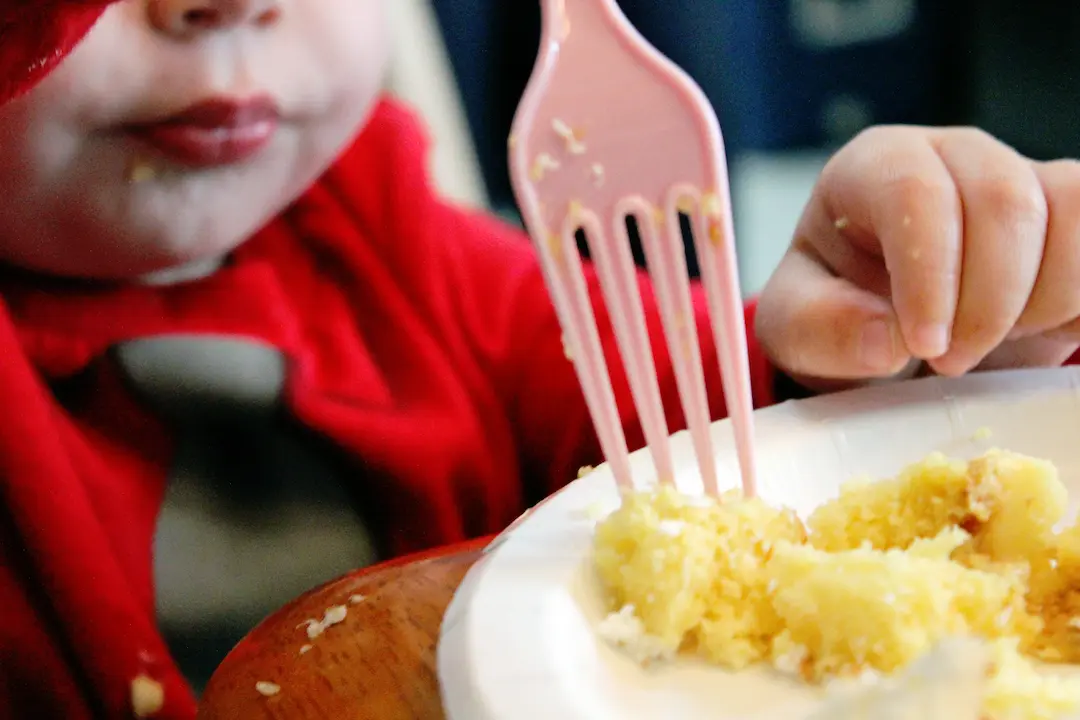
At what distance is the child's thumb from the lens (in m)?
0.39

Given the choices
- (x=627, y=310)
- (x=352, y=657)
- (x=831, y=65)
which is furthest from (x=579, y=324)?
(x=831, y=65)

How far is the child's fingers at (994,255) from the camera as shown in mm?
380

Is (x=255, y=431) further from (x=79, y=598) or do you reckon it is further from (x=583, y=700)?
(x=583, y=700)

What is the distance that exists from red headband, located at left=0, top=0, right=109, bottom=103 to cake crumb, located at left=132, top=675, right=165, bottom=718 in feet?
1.04

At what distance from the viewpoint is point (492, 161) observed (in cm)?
93

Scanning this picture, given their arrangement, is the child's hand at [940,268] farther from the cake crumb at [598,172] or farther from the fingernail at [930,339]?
the cake crumb at [598,172]

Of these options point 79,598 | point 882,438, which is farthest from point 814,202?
point 79,598

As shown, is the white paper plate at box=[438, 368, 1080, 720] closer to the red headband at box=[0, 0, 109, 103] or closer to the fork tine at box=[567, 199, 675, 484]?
the fork tine at box=[567, 199, 675, 484]

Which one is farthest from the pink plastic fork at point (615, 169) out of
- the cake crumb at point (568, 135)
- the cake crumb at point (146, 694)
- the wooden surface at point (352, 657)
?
the cake crumb at point (146, 694)

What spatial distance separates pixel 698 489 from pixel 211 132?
28 cm

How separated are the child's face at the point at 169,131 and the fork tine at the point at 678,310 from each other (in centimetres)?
22

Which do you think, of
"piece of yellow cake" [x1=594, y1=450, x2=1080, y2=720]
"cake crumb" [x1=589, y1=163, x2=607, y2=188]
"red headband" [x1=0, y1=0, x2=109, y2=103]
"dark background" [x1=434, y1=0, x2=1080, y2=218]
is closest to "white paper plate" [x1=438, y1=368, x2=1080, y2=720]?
"piece of yellow cake" [x1=594, y1=450, x2=1080, y2=720]

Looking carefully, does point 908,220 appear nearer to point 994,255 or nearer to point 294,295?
point 994,255

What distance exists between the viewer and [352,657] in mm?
298
